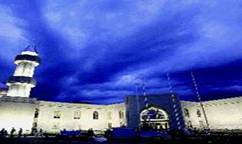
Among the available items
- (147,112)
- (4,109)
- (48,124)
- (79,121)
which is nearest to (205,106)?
(147,112)

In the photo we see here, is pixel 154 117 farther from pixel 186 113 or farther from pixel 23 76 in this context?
pixel 23 76

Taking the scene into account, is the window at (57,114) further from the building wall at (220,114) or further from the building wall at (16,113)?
the building wall at (220,114)

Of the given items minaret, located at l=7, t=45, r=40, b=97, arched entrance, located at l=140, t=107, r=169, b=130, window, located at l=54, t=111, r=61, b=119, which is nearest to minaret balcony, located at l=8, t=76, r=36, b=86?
minaret, located at l=7, t=45, r=40, b=97

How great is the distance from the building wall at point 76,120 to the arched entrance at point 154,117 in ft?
18.6

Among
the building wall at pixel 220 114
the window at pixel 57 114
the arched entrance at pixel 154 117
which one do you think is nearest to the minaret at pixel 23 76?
the window at pixel 57 114

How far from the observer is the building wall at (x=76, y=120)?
1813 inches

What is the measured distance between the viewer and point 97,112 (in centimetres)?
5334

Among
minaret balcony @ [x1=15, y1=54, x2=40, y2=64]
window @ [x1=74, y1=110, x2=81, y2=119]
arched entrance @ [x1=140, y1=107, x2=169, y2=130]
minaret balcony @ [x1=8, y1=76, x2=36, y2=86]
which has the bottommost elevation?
arched entrance @ [x1=140, y1=107, x2=169, y2=130]

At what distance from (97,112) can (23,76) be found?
1927 centimetres

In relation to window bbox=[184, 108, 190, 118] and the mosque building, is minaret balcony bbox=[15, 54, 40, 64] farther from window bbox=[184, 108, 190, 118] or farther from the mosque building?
window bbox=[184, 108, 190, 118]

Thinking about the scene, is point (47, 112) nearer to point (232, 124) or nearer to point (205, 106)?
point (205, 106)

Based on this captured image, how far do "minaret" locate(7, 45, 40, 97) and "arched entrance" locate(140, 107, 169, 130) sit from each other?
2395 cm

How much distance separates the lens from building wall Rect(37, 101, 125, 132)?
46.1 meters

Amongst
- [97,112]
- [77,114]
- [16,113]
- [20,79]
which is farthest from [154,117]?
[20,79]
